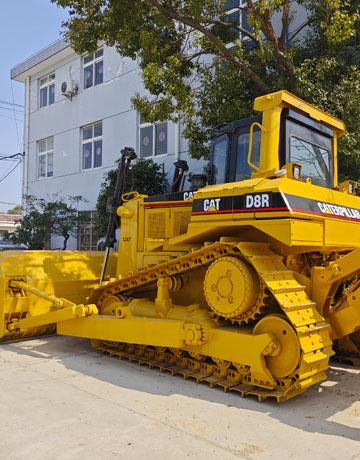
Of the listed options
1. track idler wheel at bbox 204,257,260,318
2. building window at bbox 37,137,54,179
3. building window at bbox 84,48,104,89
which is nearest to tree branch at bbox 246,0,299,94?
track idler wheel at bbox 204,257,260,318

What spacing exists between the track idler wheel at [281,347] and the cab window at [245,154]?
5.46 ft

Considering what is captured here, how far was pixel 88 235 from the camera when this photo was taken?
1664cm

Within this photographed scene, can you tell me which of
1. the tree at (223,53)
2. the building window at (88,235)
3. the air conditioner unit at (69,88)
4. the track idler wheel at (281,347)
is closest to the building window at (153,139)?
the building window at (88,235)

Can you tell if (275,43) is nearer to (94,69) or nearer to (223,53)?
(223,53)

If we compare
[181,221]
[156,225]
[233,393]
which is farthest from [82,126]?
[233,393]

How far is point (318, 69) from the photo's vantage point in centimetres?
842

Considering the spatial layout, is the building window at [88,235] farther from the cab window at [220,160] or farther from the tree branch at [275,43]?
the cab window at [220,160]

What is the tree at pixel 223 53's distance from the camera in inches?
324

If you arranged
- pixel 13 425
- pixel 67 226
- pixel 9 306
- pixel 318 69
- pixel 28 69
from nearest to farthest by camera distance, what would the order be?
pixel 13 425, pixel 9 306, pixel 318 69, pixel 67 226, pixel 28 69

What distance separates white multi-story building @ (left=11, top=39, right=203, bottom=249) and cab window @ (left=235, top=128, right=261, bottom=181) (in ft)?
24.8

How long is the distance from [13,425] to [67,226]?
39.6 feet

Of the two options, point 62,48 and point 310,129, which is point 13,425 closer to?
point 310,129

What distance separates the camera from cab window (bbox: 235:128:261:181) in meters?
4.85

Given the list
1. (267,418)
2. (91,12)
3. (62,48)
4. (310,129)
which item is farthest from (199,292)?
(62,48)
